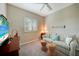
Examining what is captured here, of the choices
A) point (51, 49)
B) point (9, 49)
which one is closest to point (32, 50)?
point (51, 49)

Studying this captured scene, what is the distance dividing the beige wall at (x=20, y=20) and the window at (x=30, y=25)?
82mm

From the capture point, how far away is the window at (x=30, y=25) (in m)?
2.21

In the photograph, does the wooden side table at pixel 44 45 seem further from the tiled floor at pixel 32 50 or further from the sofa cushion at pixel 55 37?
the sofa cushion at pixel 55 37

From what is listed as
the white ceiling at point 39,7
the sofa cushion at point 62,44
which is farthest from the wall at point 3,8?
the sofa cushion at point 62,44

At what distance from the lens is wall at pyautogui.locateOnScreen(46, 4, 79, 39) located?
202cm

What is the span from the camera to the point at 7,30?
6.40 feet

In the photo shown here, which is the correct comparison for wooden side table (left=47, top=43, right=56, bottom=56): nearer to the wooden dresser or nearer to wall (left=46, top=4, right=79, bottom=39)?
wall (left=46, top=4, right=79, bottom=39)

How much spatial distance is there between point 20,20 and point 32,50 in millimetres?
828

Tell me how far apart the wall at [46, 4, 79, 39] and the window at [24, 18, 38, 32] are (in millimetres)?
359

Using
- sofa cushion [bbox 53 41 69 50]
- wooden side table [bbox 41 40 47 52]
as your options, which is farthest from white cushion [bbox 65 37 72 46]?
wooden side table [bbox 41 40 47 52]

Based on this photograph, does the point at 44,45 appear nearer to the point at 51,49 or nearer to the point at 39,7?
the point at 51,49

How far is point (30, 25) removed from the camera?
2.29 meters

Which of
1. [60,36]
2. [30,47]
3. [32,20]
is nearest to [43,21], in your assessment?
[32,20]

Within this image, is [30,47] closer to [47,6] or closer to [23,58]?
[23,58]
